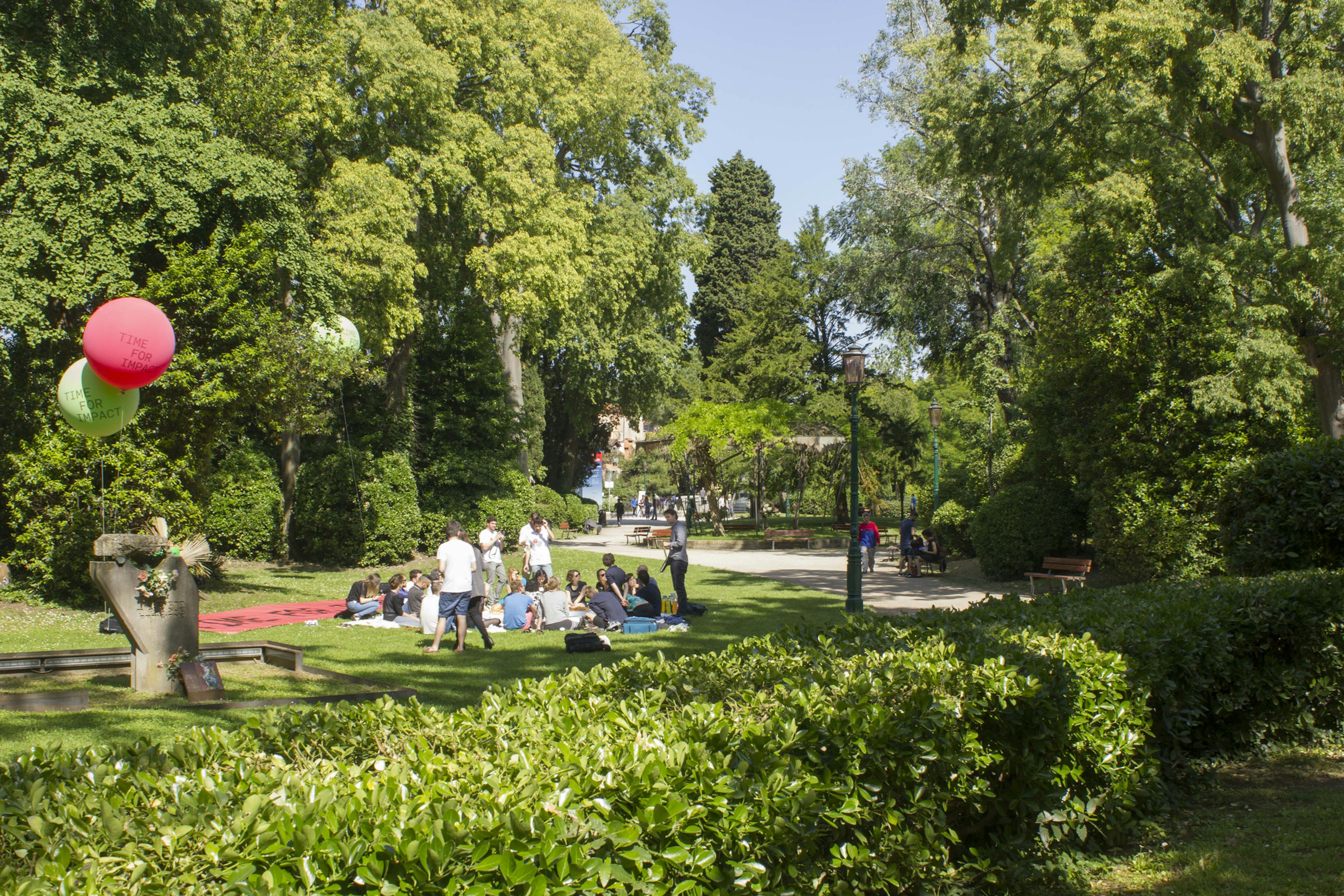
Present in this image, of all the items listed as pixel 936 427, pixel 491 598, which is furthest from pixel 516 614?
pixel 936 427

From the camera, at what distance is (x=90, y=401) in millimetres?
10180

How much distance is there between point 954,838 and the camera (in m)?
3.90

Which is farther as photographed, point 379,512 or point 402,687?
point 379,512

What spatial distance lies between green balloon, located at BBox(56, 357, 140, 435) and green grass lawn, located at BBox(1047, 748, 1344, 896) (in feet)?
33.5

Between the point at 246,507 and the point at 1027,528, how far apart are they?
16996 millimetres

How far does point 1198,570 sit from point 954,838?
44.1ft

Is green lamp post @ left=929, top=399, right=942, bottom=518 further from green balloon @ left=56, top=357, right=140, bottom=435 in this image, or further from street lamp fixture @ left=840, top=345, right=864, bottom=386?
green balloon @ left=56, top=357, right=140, bottom=435

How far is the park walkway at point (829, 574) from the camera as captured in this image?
16969 mm

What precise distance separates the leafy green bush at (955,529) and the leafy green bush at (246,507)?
16117 mm

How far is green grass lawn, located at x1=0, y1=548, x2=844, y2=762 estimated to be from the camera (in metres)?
7.29

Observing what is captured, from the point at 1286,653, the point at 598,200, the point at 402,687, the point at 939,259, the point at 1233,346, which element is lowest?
the point at 402,687

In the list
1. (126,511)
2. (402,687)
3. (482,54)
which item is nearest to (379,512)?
(126,511)

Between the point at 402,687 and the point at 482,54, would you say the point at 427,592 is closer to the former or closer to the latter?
the point at 402,687

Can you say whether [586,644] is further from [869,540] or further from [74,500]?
[869,540]
